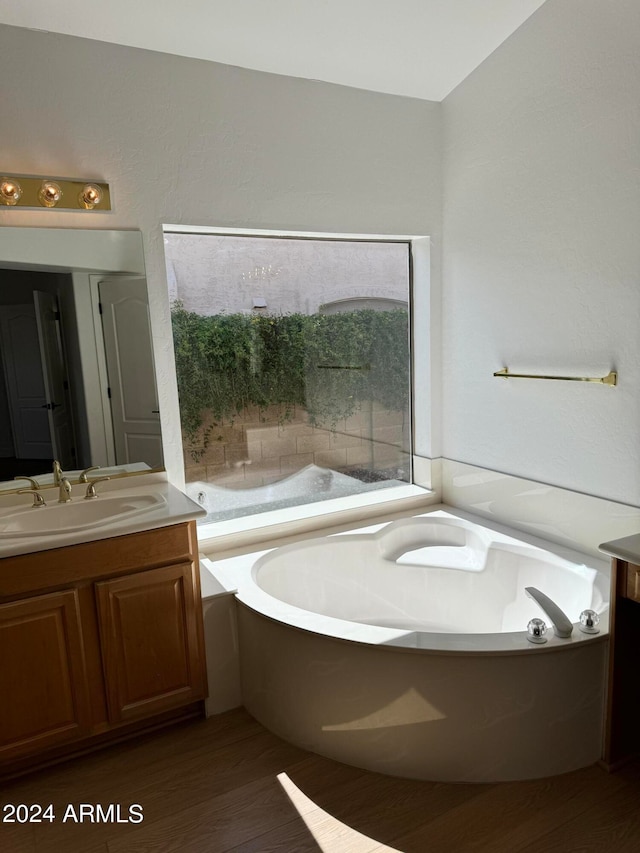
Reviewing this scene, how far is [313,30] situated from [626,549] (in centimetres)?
226

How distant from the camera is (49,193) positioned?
91.4 inches

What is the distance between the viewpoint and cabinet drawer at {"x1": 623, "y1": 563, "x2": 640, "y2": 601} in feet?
6.29

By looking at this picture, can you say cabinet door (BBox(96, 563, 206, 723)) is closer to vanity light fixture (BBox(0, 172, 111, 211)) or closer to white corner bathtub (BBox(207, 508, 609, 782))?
white corner bathtub (BBox(207, 508, 609, 782))

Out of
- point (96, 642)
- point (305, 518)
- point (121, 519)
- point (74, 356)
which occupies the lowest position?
point (96, 642)

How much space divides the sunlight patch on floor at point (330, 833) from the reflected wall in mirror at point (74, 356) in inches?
56.0

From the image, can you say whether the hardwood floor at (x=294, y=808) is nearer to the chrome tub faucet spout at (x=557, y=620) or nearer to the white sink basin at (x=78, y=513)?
the chrome tub faucet spout at (x=557, y=620)

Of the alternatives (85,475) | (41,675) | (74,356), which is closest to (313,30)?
(74,356)

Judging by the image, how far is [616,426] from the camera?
8.21ft

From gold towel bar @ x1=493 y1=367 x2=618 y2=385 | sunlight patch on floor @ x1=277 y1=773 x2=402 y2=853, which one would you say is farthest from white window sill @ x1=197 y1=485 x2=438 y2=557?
sunlight patch on floor @ x1=277 y1=773 x2=402 y2=853

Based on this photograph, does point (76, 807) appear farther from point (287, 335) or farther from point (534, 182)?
point (534, 182)

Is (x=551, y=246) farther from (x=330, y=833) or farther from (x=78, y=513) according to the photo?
(x=330, y=833)

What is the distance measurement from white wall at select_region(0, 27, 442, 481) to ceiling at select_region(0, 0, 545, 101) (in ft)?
0.21

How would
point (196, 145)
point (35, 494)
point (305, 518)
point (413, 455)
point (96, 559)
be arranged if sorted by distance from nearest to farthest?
1. point (96, 559)
2. point (35, 494)
3. point (196, 145)
4. point (305, 518)
5. point (413, 455)

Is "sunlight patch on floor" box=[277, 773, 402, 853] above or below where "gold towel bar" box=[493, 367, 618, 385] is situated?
below
